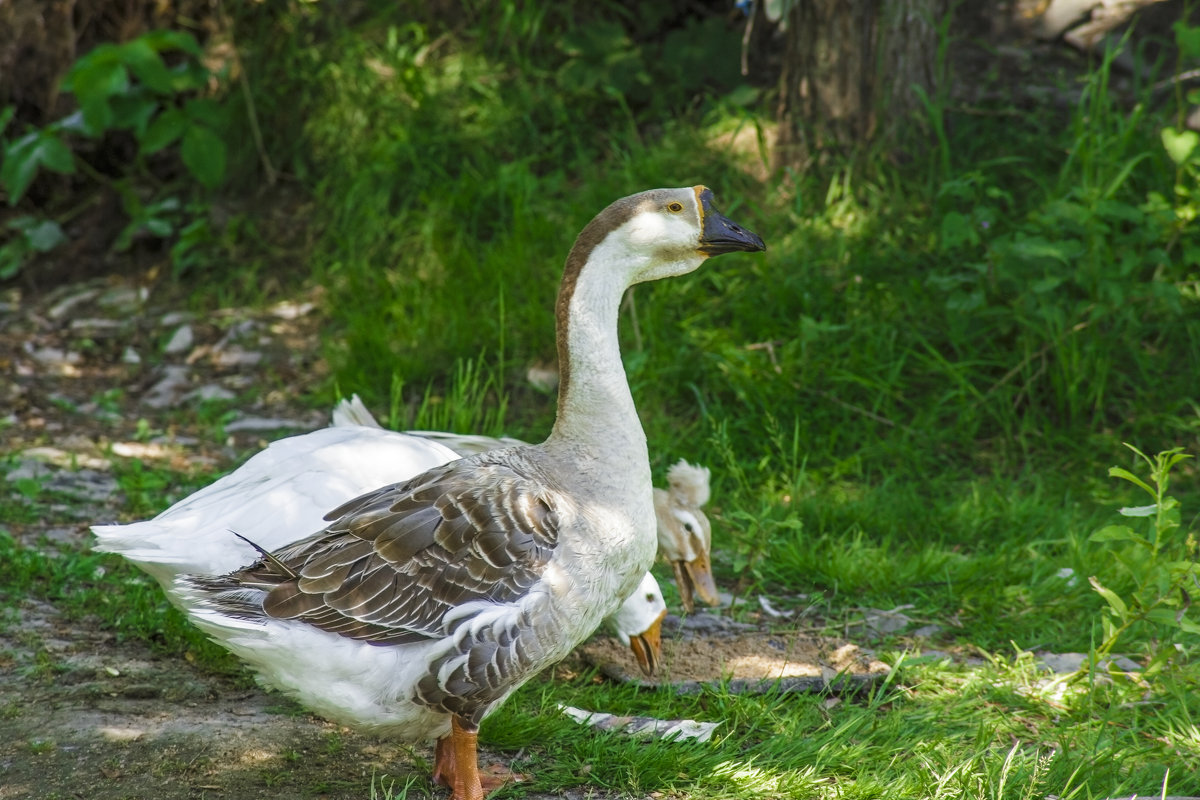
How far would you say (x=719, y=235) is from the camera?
3152mm

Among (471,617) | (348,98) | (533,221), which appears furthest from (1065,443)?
(348,98)

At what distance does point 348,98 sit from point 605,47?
168cm

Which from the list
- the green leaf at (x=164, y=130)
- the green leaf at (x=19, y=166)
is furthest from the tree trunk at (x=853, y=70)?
the green leaf at (x=19, y=166)

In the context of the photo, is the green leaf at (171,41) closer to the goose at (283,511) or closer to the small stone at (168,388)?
the small stone at (168,388)

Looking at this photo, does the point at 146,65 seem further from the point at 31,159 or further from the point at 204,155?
the point at 31,159

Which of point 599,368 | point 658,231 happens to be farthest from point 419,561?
point 658,231

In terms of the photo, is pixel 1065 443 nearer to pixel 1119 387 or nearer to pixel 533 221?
pixel 1119 387

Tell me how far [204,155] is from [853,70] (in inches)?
157

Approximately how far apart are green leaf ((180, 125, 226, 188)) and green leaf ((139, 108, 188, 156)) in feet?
0.31

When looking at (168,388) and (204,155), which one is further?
(204,155)

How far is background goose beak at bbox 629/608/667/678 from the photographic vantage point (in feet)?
12.0

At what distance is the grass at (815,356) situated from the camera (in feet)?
11.3

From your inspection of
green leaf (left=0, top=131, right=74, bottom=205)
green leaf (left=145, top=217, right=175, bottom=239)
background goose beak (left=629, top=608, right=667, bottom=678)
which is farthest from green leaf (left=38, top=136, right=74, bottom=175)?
background goose beak (left=629, top=608, right=667, bottom=678)

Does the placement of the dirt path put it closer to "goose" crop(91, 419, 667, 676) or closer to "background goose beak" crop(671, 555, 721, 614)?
"goose" crop(91, 419, 667, 676)
